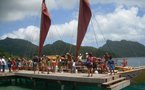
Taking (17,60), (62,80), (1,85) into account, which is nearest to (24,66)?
(17,60)

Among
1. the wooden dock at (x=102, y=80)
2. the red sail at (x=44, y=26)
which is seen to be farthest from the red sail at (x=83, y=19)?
the red sail at (x=44, y=26)

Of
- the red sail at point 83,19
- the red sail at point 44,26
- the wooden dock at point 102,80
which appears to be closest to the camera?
the wooden dock at point 102,80

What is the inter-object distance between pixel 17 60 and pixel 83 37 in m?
9.68

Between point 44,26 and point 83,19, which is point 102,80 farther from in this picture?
point 44,26

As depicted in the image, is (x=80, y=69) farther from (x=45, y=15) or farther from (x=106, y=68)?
(x=45, y=15)

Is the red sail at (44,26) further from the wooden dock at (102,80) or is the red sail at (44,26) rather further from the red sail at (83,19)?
the wooden dock at (102,80)

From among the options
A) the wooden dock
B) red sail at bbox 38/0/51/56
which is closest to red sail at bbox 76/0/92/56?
the wooden dock

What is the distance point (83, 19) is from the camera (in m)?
33.6

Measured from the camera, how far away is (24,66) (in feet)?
129

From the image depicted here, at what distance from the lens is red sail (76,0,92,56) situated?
3334cm

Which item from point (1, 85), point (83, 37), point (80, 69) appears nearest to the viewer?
point (80, 69)

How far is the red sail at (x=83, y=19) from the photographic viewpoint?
109ft

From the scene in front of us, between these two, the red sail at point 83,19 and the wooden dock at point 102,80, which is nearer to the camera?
the wooden dock at point 102,80

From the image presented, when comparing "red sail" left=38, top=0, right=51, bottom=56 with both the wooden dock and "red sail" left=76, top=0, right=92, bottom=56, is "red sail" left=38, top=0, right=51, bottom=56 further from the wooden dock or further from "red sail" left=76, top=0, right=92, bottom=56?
the wooden dock
